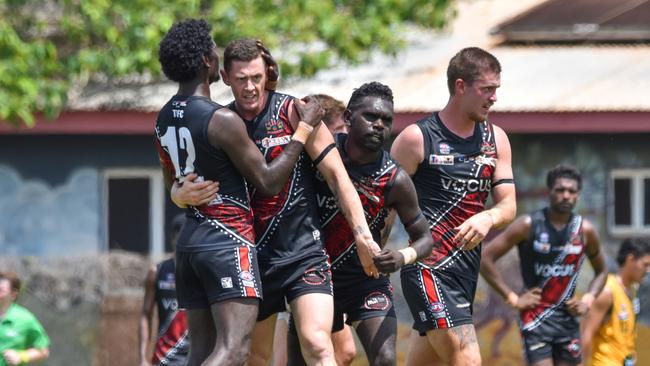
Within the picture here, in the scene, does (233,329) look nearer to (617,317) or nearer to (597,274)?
(597,274)

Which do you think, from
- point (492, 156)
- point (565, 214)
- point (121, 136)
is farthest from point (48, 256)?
point (492, 156)

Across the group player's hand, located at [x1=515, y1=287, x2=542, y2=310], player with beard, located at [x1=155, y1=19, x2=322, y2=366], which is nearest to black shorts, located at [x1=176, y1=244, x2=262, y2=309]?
player with beard, located at [x1=155, y1=19, x2=322, y2=366]

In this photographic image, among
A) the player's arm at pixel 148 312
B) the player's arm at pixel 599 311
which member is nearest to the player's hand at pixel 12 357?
the player's arm at pixel 148 312

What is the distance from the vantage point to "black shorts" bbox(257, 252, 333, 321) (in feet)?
27.2

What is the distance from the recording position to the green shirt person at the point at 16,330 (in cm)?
1181

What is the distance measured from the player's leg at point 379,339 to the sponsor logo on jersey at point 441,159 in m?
1.00

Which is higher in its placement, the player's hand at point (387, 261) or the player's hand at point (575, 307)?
the player's hand at point (387, 261)

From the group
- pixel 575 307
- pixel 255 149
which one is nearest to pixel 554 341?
pixel 575 307

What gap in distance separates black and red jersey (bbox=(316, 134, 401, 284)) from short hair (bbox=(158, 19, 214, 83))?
3.48 feet

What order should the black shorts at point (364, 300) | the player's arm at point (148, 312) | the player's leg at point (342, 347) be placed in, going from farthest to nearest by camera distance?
the player's arm at point (148, 312) → the player's leg at point (342, 347) → the black shorts at point (364, 300)

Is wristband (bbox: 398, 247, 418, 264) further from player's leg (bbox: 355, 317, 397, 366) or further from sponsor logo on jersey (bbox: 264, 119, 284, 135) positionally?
sponsor logo on jersey (bbox: 264, 119, 284, 135)

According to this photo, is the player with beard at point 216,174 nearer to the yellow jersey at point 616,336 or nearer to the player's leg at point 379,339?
the player's leg at point 379,339

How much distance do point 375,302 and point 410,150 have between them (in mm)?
959

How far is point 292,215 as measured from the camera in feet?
27.5
